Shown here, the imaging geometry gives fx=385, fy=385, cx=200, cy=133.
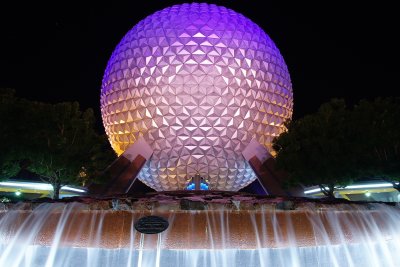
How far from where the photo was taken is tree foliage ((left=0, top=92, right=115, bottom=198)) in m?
19.8

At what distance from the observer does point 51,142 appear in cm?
2059

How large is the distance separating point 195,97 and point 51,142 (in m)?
9.16

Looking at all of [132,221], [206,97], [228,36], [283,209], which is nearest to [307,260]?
[283,209]

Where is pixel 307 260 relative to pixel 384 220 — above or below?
below

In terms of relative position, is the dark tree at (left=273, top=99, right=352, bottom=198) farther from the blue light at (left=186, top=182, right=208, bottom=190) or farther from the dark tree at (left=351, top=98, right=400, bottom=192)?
the blue light at (left=186, top=182, right=208, bottom=190)

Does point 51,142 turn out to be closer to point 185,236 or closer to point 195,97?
point 195,97

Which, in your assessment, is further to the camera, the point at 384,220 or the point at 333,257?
the point at 384,220

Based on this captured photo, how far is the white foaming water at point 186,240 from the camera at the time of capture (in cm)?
634

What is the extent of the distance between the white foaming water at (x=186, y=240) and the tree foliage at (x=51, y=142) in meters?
13.5

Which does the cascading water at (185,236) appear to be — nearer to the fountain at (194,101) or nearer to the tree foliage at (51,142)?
the fountain at (194,101)

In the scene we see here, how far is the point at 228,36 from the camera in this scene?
1033 inches

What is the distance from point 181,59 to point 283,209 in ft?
64.2

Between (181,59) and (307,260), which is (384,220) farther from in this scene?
(181,59)

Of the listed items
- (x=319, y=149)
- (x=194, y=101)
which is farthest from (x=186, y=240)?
(x=194, y=101)
